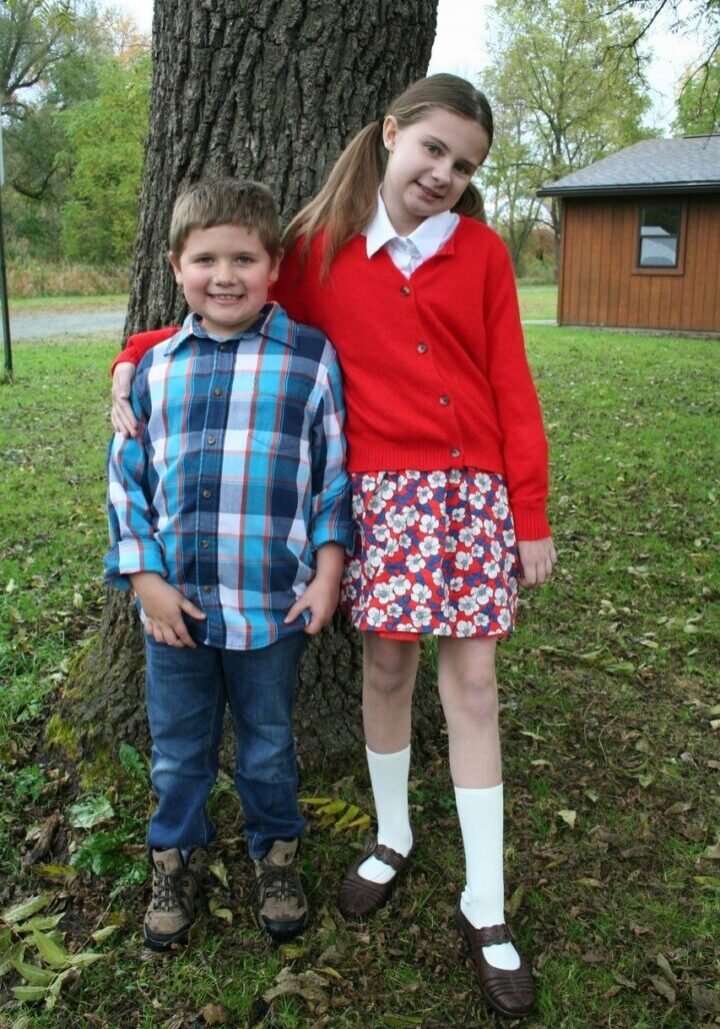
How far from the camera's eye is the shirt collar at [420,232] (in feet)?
7.37

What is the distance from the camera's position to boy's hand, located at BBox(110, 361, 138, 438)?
2229mm

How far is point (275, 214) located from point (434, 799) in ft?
5.73

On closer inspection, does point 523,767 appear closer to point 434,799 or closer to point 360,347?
point 434,799

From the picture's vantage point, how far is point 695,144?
63.4ft

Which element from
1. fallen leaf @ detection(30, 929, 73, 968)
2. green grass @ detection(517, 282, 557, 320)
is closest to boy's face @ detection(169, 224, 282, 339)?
fallen leaf @ detection(30, 929, 73, 968)

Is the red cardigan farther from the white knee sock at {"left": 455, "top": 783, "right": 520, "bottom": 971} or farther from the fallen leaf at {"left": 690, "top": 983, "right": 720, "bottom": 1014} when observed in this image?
the fallen leaf at {"left": 690, "top": 983, "right": 720, "bottom": 1014}

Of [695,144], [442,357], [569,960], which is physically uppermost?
[695,144]

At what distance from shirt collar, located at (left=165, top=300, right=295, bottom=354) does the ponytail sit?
18 centimetres

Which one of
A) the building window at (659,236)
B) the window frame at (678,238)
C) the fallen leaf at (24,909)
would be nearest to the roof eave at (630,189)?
the window frame at (678,238)

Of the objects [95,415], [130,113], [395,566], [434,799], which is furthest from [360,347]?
[130,113]

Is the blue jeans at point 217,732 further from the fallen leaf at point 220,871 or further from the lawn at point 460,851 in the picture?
the lawn at point 460,851

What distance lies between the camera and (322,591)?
7.36ft

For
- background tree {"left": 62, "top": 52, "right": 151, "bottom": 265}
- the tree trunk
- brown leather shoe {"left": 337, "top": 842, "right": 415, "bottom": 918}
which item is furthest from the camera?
background tree {"left": 62, "top": 52, "right": 151, "bottom": 265}

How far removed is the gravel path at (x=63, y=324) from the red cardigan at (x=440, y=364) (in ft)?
44.1
